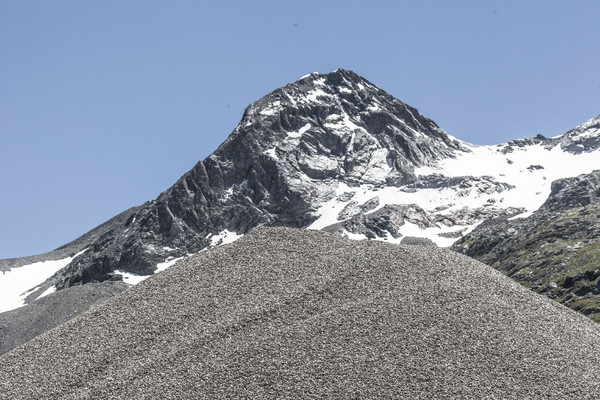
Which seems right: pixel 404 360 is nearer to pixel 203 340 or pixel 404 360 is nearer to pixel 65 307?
Result: pixel 203 340

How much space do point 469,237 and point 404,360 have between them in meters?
136

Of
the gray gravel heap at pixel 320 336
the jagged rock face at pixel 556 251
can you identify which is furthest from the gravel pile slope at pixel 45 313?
the jagged rock face at pixel 556 251

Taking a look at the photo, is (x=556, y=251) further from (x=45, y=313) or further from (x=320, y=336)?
(x=45, y=313)

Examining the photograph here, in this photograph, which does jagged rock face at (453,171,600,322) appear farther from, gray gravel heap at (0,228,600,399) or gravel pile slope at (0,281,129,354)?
gravel pile slope at (0,281,129,354)

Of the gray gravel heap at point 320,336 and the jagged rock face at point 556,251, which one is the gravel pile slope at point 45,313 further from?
the jagged rock face at point 556,251

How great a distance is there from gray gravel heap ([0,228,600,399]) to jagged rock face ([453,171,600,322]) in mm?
33955

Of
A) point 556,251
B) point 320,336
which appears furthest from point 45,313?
point 320,336

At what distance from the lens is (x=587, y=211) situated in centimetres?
14250

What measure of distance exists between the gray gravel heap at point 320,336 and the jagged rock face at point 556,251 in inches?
1337

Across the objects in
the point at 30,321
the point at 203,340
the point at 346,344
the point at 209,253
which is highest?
the point at 30,321

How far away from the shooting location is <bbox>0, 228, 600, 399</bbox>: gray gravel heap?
123ft

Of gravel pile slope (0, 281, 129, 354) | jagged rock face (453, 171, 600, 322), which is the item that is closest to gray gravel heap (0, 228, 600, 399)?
jagged rock face (453, 171, 600, 322)

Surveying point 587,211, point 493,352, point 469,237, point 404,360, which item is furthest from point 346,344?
point 469,237

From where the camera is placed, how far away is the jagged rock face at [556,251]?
281 ft
